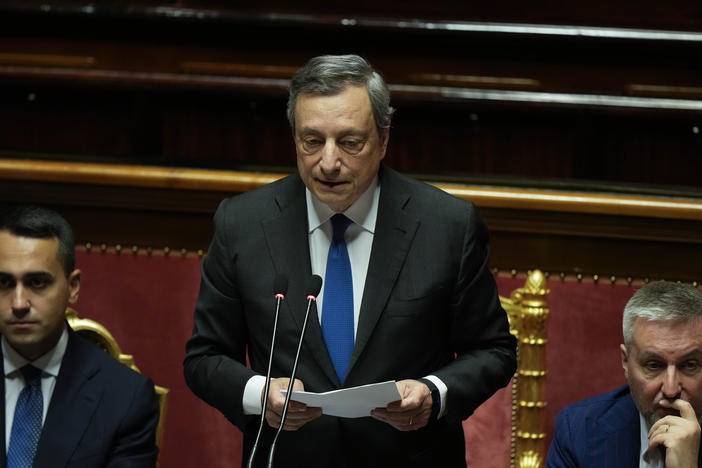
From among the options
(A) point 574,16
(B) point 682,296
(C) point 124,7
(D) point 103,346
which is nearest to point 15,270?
(D) point 103,346

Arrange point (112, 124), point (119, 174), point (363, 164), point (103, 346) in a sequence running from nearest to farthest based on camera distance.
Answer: point (363, 164)
point (103, 346)
point (119, 174)
point (112, 124)

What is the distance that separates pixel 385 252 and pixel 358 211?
0.17 ft

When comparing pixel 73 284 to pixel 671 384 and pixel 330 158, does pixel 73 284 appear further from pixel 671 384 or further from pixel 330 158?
pixel 671 384

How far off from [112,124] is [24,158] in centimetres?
44

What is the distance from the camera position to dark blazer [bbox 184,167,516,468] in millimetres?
1094

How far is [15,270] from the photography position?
4.17 feet

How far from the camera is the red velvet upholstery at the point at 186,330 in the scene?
1509mm

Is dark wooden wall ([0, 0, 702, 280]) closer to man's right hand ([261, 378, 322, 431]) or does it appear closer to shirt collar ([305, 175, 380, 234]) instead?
shirt collar ([305, 175, 380, 234])

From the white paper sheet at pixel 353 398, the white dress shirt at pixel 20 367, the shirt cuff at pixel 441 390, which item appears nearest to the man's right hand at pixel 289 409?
the white paper sheet at pixel 353 398

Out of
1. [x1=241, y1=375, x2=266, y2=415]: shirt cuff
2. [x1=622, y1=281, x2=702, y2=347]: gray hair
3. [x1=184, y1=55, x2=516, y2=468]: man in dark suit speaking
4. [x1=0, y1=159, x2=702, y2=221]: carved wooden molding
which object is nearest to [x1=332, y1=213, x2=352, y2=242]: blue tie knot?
[x1=184, y1=55, x2=516, y2=468]: man in dark suit speaking

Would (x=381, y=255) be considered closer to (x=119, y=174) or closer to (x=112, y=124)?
(x=119, y=174)

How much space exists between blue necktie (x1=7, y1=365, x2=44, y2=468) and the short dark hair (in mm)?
128

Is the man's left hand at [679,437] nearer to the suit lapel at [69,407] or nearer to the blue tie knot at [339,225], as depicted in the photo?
the blue tie knot at [339,225]

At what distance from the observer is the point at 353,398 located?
965 millimetres
